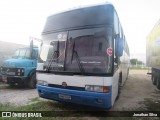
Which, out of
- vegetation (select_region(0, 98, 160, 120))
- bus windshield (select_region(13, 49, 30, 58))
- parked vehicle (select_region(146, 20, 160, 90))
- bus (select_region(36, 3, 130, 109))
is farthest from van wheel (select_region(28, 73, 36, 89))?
parked vehicle (select_region(146, 20, 160, 90))

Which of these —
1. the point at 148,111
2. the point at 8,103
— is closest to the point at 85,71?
the point at 148,111

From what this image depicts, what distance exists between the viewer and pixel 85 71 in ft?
16.9

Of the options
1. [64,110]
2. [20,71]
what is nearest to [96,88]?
[64,110]

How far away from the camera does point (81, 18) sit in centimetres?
580

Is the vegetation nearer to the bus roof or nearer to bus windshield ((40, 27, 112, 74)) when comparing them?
bus windshield ((40, 27, 112, 74))

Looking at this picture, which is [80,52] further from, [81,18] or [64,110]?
[64,110]

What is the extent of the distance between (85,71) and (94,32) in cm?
117

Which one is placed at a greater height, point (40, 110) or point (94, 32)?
point (94, 32)

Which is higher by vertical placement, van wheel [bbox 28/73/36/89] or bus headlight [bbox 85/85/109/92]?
bus headlight [bbox 85/85/109/92]

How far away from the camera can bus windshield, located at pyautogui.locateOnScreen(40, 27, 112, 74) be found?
5.14m

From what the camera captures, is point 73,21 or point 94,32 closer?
point 94,32

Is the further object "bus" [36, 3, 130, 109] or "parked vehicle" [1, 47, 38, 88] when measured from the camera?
"parked vehicle" [1, 47, 38, 88]

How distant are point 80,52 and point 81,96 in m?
1.26

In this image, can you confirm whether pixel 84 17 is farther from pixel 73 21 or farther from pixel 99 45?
pixel 99 45
